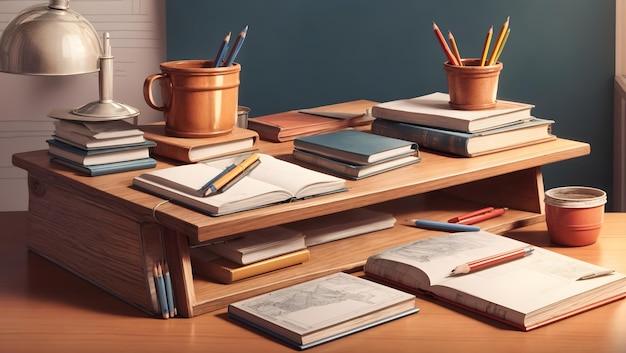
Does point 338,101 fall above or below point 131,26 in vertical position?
below

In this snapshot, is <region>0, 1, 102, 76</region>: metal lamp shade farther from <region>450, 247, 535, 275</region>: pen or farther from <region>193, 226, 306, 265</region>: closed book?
<region>450, 247, 535, 275</region>: pen

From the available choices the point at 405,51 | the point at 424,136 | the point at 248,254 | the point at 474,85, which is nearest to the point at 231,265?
the point at 248,254

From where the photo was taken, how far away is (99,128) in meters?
1.60

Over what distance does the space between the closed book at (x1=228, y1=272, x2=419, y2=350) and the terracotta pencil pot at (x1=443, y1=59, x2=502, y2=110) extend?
0.54 meters

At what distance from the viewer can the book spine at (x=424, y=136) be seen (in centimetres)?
176

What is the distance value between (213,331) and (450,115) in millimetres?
700

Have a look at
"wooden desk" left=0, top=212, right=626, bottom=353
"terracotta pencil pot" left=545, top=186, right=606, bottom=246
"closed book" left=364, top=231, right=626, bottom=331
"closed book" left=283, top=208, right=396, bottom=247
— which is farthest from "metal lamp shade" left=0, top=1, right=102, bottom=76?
"terracotta pencil pot" left=545, top=186, right=606, bottom=246

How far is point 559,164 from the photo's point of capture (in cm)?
276

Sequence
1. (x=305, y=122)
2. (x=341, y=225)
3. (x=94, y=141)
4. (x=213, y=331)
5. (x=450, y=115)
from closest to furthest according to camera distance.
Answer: (x=213, y=331) → (x=94, y=141) → (x=341, y=225) → (x=450, y=115) → (x=305, y=122)

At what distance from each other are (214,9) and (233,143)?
1061mm

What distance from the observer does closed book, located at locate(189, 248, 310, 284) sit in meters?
1.46

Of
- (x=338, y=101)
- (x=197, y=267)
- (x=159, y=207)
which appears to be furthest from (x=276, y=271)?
(x=338, y=101)

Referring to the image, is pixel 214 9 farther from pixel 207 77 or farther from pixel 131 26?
pixel 207 77

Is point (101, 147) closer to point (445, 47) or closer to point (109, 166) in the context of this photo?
point (109, 166)
